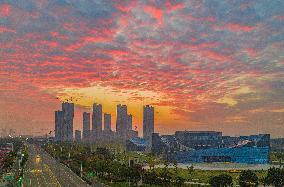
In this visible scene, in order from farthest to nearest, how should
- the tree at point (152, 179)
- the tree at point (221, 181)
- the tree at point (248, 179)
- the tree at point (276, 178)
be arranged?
1. the tree at point (152, 179)
2. the tree at point (248, 179)
3. the tree at point (276, 178)
4. the tree at point (221, 181)

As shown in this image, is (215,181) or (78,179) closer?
(215,181)

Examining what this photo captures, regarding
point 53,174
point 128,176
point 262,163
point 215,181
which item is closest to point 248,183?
point 215,181

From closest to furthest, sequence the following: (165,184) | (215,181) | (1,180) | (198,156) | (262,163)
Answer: (215,181) < (165,184) < (1,180) < (262,163) < (198,156)

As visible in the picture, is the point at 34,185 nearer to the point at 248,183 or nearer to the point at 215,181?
the point at 215,181

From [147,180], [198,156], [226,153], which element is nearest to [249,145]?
[226,153]

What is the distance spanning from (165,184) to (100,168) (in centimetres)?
2862

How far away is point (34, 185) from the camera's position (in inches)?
3723

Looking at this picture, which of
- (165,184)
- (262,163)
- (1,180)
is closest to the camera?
(165,184)

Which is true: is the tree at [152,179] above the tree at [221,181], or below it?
below

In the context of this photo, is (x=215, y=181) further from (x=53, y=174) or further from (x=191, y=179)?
(x=53, y=174)

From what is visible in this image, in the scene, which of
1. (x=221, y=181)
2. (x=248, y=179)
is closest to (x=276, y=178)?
(x=248, y=179)

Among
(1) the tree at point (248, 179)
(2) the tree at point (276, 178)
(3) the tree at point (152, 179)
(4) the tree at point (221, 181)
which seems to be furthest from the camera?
(3) the tree at point (152, 179)

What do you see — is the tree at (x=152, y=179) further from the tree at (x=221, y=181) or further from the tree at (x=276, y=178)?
the tree at (x=276, y=178)

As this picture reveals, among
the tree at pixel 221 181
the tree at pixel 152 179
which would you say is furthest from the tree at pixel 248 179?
the tree at pixel 152 179
